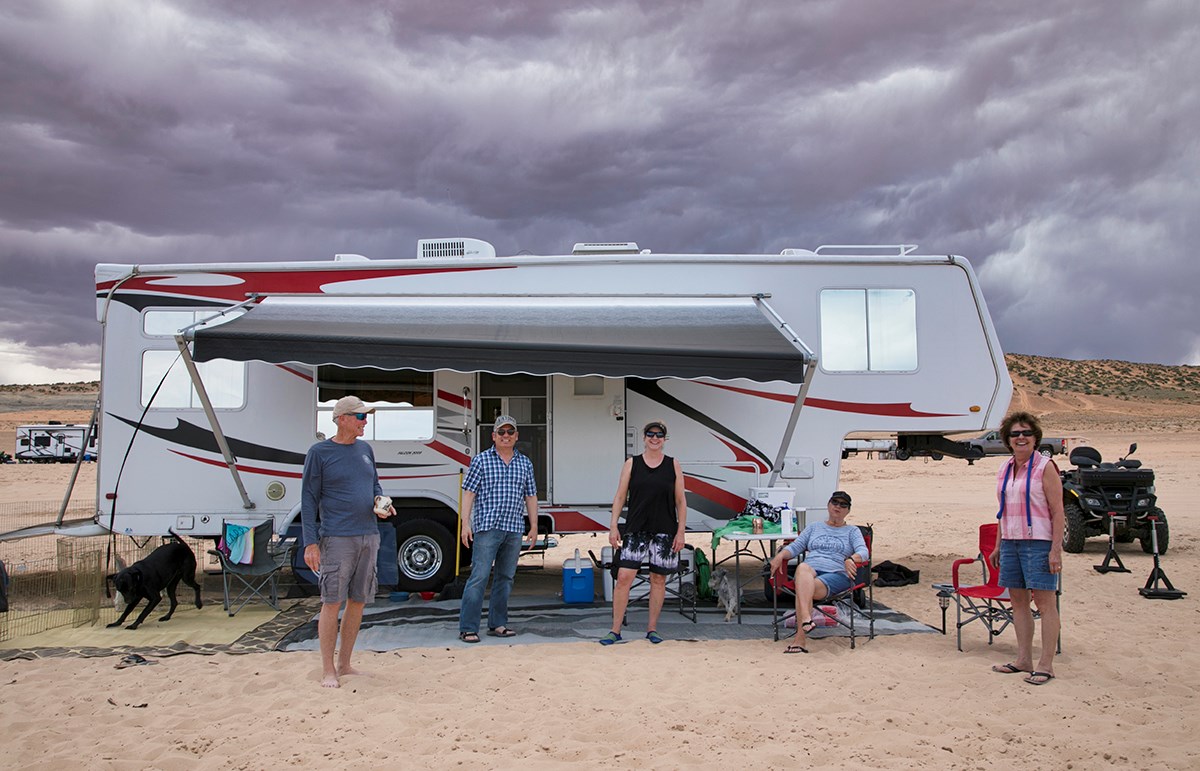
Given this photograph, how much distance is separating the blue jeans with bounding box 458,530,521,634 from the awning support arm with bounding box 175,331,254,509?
102 inches

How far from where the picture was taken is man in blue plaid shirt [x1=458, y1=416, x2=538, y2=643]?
6.41 metres

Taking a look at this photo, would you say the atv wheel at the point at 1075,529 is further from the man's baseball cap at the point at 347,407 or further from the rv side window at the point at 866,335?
the man's baseball cap at the point at 347,407

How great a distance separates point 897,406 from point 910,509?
9.18 meters

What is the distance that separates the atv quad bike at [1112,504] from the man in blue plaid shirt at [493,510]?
6.86m

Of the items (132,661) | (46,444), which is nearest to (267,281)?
(132,661)

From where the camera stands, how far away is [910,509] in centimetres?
1666

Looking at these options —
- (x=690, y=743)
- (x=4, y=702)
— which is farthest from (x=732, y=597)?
(x=4, y=702)

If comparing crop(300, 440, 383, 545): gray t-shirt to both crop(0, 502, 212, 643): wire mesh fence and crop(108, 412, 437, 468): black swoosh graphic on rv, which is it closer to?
crop(0, 502, 212, 643): wire mesh fence

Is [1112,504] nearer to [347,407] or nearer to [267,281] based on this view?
[347,407]

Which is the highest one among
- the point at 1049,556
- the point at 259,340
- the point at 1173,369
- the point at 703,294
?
the point at 1173,369

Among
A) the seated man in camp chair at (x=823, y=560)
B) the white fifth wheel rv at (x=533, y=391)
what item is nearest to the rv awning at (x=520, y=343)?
the white fifth wheel rv at (x=533, y=391)

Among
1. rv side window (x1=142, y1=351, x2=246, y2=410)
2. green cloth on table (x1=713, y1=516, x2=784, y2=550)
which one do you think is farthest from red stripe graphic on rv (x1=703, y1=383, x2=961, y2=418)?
rv side window (x1=142, y1=351, x2=246, y2=410)

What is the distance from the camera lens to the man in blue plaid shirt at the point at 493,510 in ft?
21.0

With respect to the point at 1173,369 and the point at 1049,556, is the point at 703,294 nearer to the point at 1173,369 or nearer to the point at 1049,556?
the point at 1049,556
